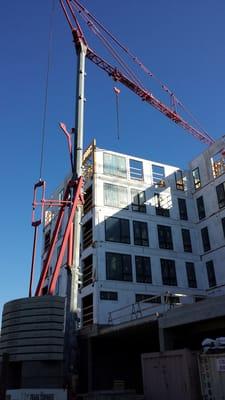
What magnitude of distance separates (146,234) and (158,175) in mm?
7589

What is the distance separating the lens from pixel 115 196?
39844mm

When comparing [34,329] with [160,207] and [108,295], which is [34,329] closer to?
[108,295]

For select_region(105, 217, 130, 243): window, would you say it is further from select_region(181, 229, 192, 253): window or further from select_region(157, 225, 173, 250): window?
select_region(181, 229, 192, 253): window

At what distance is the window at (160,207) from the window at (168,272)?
16.5ft

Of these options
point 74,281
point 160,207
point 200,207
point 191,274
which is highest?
point 200,207

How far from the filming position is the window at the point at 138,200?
40719mm

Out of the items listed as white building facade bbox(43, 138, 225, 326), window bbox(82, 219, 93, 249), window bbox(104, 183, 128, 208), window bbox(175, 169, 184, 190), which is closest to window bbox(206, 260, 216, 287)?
white building facade bbox(43, 138, 225, 326)

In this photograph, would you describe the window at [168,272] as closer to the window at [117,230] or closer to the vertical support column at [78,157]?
the window at [117,230]

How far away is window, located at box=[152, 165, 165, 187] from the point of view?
43.7 metres

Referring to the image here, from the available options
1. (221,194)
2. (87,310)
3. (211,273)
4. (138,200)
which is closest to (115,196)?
(138,200)

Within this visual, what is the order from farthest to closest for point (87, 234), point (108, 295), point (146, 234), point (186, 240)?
point (186, 240) < point (146, 234) < point (87, 234) < point (108, 295)

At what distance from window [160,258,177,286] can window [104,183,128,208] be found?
664 cm

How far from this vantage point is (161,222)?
135 ft

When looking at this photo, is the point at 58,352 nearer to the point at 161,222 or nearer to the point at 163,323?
the point at 163,323
